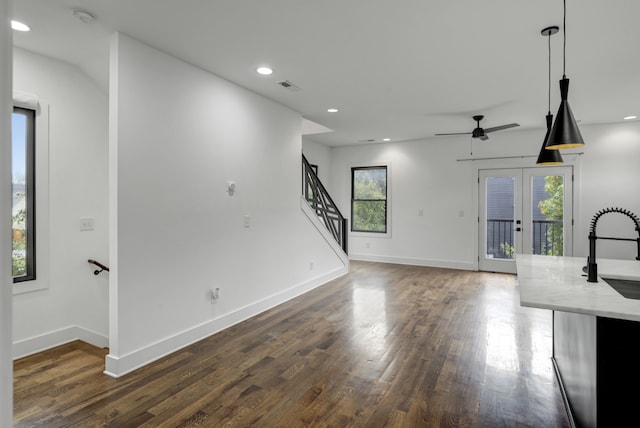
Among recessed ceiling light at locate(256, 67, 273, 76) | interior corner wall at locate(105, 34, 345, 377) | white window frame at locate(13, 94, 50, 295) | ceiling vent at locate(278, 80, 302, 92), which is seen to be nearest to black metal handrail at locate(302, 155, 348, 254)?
interior corner wall at locate(105, 34, 345, 377)

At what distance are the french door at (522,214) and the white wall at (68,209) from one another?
6475 mm

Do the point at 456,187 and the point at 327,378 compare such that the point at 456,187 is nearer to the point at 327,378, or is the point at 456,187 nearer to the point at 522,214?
the point at 522,214

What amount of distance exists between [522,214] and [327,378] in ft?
18.1

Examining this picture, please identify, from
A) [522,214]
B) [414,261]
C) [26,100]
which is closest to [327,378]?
[26,100]

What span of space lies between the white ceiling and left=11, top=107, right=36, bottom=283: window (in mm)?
679

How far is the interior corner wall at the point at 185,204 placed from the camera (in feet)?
9.32

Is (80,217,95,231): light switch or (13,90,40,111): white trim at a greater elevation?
(13,90,40,111): white trim

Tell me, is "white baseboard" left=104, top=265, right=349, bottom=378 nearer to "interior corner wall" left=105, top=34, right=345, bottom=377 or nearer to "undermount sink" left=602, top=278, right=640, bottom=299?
"interior corner wall" left=105, top=34, right=345, bottom=377

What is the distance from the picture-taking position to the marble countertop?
1573 millimetres

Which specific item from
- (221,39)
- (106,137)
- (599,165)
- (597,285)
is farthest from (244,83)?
(599,165)

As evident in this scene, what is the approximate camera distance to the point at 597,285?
2.03 metres

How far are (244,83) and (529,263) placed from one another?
11.1ft

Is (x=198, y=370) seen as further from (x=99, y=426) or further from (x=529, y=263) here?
(x=529, y=263)

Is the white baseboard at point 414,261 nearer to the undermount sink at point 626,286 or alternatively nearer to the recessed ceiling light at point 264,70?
the undermount sink at point 626,286
